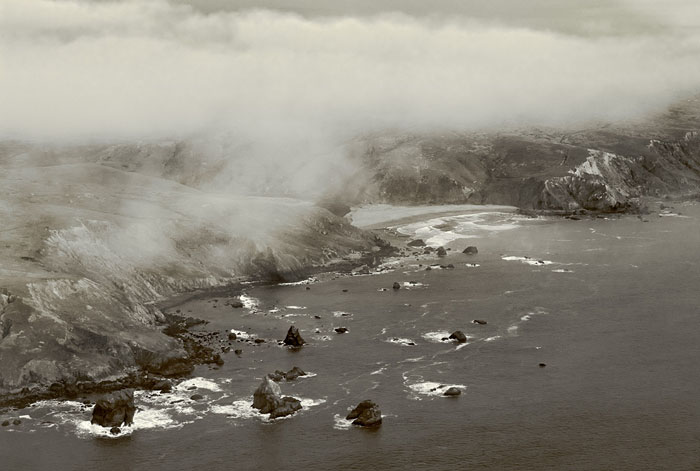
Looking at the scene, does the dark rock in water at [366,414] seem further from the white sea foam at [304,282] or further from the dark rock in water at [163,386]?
the white sea foam at [304,282]

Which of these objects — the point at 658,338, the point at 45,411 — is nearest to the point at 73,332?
the point at 45,411

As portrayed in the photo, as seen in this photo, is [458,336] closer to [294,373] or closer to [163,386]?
[294,373]

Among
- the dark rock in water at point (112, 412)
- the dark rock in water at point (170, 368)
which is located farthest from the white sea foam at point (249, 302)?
the dark rock in water at point (112, 412)

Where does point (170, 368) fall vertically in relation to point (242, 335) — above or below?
above

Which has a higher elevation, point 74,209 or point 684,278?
point 74,209

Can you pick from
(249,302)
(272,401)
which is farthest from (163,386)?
(249,302)

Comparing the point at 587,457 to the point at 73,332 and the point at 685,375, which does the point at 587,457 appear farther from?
the point at 73,332

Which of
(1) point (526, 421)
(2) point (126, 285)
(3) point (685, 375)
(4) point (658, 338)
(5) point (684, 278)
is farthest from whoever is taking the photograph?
(5) point (684, 278)
